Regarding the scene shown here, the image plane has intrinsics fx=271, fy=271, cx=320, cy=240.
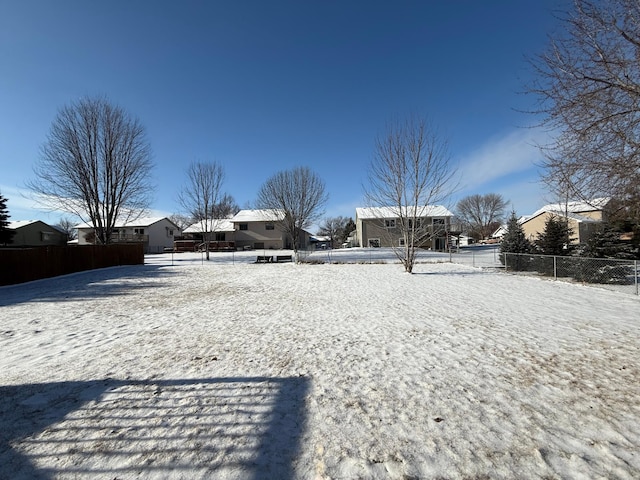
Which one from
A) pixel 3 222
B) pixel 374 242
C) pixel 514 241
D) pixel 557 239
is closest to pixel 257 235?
pixel 374 242

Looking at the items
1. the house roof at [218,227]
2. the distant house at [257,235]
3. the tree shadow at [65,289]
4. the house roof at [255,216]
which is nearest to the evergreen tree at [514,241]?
the tree shadow at [65,289]

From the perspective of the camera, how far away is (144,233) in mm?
47250

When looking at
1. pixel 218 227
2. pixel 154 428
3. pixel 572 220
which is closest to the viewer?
pixel 154 428

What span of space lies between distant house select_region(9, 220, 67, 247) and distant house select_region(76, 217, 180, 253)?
149 inches

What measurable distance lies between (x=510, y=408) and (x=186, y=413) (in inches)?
140

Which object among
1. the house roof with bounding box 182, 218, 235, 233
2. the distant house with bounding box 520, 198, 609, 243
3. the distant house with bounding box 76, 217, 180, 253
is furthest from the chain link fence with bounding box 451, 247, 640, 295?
the distant house with bounding box 76, 217, 180, 253

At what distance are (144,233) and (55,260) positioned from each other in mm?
35989

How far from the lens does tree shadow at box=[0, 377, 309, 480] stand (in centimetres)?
223

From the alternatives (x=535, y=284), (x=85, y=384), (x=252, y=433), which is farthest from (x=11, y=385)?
(x=535, y=284)

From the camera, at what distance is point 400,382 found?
3.58 m

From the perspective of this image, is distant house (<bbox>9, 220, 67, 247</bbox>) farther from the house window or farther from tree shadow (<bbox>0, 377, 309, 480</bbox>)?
tree shadow (<bbox>0, 377, 309, 480</bbox>)

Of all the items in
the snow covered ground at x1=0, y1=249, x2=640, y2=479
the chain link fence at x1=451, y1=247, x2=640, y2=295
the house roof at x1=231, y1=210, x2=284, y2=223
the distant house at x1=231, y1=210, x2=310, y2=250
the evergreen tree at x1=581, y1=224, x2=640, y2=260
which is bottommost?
the snow covered ground at x1=0, y1=249, x2=640, y2=479

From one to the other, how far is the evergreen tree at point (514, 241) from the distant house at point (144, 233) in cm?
4969

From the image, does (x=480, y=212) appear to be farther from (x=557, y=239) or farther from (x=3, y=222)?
(x=3, y=222)
